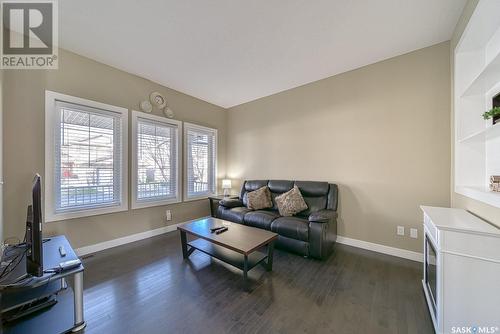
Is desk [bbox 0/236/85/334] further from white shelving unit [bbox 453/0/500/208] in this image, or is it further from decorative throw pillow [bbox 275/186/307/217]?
white shelving unit [bbox 453/0/500/208]

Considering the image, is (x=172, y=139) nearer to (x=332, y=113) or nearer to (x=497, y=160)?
→ (x=332, y=113)

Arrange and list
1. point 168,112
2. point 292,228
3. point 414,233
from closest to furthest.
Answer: point 414,233, point 292,228, point 168,112

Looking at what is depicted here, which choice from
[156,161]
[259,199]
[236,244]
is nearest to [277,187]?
[259,199]

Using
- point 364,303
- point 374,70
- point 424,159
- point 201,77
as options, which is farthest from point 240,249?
point 374,70

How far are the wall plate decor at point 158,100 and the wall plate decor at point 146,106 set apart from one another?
0.09m

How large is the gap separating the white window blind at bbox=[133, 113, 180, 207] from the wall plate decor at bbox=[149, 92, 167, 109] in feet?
0.78

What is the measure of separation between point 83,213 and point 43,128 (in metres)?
1.18

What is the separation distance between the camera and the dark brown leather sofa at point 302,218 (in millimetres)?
2432

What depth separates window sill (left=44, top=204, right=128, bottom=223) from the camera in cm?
237

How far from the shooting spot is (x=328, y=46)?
92.1 inches

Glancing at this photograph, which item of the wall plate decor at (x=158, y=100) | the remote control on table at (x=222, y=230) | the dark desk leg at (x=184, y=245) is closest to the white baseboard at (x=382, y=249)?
the remote control on table at (x=222, y=230)

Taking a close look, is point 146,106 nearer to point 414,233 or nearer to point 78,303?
point 78,303

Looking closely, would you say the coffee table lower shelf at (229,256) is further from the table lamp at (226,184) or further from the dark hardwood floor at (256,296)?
the table lamp at (226,184)

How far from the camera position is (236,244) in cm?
195
